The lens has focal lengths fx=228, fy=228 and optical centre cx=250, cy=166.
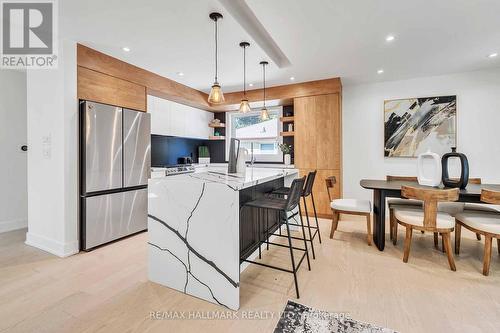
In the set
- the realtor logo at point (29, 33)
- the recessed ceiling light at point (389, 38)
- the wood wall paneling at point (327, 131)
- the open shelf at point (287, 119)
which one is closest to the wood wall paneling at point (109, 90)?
the realtor logo at point (29, 33)

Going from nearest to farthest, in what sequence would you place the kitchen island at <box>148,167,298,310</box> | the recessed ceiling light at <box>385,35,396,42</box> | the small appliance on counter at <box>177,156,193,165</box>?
the kitchen island at <box>148,167,298,310</box>
the recessed ceiling light at <box>385,35,396,42</box>
the small appliance on counter at <box>177,156,193,165</box>

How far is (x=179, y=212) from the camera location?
77.0 inches

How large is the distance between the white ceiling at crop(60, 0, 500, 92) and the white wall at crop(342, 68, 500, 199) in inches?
12.4

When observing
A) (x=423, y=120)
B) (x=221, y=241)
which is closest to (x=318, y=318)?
(x=221, y=241)

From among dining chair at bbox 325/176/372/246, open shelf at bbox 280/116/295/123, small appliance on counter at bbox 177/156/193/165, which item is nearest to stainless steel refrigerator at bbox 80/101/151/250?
small appliance on counter at bbox 177/156/193/165

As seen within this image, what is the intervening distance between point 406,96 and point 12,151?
6.71 meters

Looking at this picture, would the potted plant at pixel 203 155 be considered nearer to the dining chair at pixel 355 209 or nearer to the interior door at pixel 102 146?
the interior door at pixel 102 146

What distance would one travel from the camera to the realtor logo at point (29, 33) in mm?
2135

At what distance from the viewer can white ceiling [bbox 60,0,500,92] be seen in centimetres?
207

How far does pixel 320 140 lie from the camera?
420 centimetres

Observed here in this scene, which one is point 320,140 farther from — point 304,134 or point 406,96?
point 406,96

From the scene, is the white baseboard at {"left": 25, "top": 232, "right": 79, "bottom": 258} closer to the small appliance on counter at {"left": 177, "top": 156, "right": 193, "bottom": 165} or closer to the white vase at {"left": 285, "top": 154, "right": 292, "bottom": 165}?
the small appliance on counter at {"left": 177, "top": 156, "right": 193, "bottom": 165}

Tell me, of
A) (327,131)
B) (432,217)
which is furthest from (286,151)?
(432,217)

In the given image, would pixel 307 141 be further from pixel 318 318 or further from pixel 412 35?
pixel 318 318
